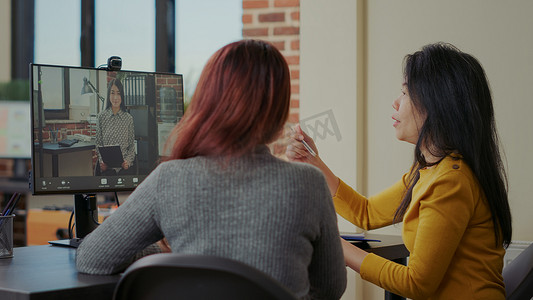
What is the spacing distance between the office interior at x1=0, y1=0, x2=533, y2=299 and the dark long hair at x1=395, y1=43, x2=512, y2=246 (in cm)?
87

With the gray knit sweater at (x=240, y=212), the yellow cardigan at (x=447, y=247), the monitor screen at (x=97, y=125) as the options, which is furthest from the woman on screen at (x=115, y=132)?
the yellow cardigan at (x=447, y=247)

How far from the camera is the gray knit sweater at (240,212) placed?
1077mm

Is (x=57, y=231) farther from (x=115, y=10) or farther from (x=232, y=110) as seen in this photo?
(x=232, y=110)

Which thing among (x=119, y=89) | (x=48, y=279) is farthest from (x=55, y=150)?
(x=48, y=279)

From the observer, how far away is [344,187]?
6.89ft

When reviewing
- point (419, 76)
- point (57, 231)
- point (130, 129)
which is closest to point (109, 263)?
point (130, 129)

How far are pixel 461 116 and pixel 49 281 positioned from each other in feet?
3.53

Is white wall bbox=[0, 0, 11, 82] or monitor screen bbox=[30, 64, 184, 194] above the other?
white wall bbox=[0, 0, 11, 82]

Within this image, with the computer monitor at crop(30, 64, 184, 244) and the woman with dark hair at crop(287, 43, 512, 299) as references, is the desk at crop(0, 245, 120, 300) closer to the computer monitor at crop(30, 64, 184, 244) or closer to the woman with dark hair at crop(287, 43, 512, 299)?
the computer monitor at crop(30, 64, 184, 244)

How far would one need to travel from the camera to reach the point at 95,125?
1.77m

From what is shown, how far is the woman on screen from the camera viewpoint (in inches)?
70.2

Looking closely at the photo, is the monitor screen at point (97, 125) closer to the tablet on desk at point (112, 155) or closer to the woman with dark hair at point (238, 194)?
the tablet on desk at point (112, 155)

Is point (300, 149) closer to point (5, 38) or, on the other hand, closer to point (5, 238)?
point (5, 238)

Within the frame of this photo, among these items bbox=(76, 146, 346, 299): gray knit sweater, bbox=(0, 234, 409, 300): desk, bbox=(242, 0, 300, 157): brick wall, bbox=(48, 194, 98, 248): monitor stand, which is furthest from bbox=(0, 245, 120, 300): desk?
bbox=(242, 0, 300, 157): brick wall
